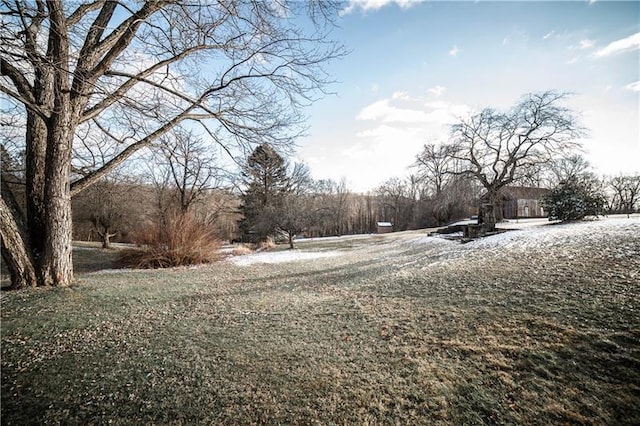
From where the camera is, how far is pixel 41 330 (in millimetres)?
3549

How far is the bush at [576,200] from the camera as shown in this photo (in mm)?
10906

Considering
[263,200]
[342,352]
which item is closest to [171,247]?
[342,352]

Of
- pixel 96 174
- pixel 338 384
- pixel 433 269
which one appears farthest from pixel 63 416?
pixel 433 269

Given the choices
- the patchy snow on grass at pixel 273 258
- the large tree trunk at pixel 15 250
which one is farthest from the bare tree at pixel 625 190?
the large tree trunk at pixel 15 250

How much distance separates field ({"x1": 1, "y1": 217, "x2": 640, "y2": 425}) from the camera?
212cm

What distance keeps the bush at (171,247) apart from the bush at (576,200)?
1446cm

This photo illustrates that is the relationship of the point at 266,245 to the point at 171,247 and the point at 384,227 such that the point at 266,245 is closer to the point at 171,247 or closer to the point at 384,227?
the point at 171,247

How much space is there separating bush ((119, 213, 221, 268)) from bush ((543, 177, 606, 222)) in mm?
14458

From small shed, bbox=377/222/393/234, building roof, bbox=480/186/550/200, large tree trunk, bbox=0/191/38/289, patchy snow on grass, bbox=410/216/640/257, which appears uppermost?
building roof, bbox=480/186/550/200

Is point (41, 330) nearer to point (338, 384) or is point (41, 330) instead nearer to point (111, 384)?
point (111, 384)

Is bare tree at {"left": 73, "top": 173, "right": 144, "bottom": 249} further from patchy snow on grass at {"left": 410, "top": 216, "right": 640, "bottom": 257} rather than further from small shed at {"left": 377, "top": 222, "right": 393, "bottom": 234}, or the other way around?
small shed at {"left": 377, "top": 222, "right": 393, "bottom": 234}

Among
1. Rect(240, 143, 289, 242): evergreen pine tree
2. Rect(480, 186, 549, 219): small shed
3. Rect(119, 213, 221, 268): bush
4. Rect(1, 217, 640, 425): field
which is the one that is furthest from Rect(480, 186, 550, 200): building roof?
Rect(119, 213, 221, 268): bush

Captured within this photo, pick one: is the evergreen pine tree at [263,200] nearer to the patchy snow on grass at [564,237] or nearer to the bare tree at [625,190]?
the patchy snow on grass at [564,237]

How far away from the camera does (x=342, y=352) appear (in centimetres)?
305
